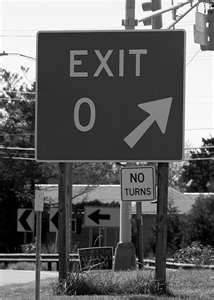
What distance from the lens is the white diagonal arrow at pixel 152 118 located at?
30.0ft

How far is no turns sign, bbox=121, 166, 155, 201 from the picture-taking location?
47.1 feet

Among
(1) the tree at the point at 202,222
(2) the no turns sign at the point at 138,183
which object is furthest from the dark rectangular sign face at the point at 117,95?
(1) the tree at the point at 202,222

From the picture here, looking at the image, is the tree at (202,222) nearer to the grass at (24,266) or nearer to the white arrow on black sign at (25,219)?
the grass at (24,266)

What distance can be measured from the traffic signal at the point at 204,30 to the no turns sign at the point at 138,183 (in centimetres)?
285

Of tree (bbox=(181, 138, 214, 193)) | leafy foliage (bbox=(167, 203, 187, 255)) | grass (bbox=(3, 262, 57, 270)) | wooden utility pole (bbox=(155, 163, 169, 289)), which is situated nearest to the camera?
wooden utility pole (bbox=(155, 163, 169, 289))

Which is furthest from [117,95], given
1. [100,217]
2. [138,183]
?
[138,183]

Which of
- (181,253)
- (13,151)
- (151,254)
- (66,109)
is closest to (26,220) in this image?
(66,109)

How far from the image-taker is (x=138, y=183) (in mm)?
14719

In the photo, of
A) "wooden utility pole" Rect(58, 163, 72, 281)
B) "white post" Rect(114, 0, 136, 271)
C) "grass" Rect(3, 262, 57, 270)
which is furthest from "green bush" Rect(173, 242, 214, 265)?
"wooden utility pole" Rect(58, 163, 72, 281)

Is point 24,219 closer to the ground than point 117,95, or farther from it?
closer to the ground

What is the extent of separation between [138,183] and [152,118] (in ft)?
18.6

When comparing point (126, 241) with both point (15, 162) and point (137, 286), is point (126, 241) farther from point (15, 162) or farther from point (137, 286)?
point (15, 162)

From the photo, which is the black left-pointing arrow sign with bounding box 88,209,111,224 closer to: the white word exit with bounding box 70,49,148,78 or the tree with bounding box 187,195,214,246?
the white word exit with bounding box 70,49,148,78

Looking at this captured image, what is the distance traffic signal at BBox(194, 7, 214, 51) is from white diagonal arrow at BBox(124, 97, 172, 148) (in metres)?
6.42
